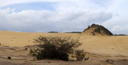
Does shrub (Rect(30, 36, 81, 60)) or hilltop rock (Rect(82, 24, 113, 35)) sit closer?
shrub (Rect(30, 36, 81, 60))

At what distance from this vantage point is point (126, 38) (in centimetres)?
1419

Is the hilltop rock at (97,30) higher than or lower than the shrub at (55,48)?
higher

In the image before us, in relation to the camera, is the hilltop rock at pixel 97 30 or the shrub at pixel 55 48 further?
the hilltop rock at pixel 97 30

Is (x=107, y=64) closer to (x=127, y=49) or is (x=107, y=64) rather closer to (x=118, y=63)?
(x=118, y=63)

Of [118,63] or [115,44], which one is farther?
[115,44]

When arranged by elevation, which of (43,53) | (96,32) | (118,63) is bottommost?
(118,63)

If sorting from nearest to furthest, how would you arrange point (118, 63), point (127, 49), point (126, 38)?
point (118, 63), point (127, 49), point (126, 38)

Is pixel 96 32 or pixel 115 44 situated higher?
pixel 96 32

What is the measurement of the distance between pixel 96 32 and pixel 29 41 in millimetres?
6321

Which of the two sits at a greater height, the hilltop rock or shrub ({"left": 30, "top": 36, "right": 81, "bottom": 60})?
the hilltop rock

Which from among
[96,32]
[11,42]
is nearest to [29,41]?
[11,42]

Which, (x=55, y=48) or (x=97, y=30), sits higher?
(x=97, y=30)

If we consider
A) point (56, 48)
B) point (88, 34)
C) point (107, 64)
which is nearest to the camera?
point (56, 48)

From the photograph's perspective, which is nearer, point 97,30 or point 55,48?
point 55,48
